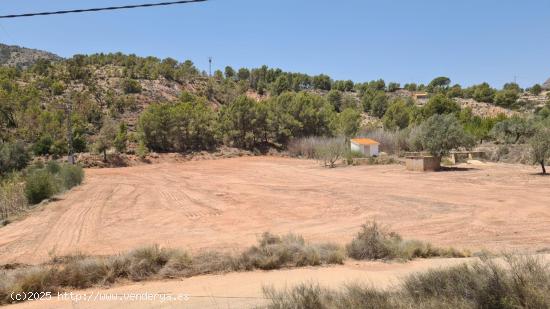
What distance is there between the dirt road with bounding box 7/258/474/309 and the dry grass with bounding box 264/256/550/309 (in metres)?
0.99

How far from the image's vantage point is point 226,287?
8.34 meters

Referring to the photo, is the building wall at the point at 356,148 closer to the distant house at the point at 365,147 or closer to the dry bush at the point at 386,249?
the distant house at the point at 365,147

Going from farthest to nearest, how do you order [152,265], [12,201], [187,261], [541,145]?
1. [541,145]
2. [12,201]
3. [187,261]
4. [152,265]

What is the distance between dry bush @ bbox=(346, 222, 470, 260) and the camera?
10.6 metres

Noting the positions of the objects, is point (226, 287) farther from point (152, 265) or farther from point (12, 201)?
point (12, 201)

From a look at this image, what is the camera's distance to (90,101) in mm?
69438

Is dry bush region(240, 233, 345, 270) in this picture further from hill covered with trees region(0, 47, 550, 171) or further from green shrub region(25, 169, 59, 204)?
hill covered with trees region(0, 47, 550, 171)

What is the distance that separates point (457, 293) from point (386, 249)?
4.76 m

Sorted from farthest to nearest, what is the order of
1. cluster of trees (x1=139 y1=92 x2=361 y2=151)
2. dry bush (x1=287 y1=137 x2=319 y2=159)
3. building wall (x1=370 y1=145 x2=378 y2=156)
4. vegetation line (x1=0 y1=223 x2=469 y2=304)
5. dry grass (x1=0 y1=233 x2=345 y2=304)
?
dry bush (x1=287 y1=137 x2=319 y2=159) → cluster of trees (x1=139 y1=92 x2=361 y2=151) → building wall (x1=370 y1=145 x2=378 y2=156) → vegetation line (x1=0 y1=223 x2=469 y2=304) → dry grass (x1=0 y1=233 x2=345 y2=304)

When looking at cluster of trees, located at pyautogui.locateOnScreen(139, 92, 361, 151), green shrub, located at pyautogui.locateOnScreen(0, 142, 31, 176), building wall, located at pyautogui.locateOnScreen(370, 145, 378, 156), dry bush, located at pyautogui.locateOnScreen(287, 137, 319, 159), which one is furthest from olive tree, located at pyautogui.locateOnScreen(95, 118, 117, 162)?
building wall, located at pyautogui.locateOnScreen(370, 145, 378, 156)

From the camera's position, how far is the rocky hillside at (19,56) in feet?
382

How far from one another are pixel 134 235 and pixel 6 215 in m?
8.47

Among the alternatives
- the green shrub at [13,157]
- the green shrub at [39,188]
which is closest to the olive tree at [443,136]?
the green shrub at [39,188]

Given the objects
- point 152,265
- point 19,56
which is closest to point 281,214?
point 152,265
